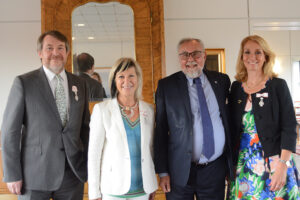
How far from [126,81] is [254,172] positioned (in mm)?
1220

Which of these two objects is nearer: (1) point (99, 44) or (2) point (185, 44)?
(2) point (185, 44)

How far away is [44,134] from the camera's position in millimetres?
1952

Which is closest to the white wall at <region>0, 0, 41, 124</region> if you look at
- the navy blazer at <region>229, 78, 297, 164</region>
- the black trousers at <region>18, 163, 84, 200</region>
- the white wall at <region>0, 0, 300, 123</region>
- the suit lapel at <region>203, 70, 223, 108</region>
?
the white wall at <region>0, 0, 300, 123</region>

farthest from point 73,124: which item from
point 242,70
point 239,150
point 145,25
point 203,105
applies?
point 145,25

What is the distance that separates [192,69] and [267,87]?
24.5 inches

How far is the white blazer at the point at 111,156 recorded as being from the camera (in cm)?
174

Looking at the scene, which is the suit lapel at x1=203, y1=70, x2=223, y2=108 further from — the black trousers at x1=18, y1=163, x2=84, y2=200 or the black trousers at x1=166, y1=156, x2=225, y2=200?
the black trousers at x1=18, y1=163, x2=84, y2=200

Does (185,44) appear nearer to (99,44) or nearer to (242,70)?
(242,70)

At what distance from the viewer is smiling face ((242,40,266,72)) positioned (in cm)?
213

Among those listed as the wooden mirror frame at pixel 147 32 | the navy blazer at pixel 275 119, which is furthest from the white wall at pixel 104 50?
the navy blazer at pixel 275 119

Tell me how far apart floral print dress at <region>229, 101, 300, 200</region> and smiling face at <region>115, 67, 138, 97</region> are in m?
0.96

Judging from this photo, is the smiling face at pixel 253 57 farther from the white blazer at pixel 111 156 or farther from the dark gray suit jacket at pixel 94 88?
A: the dark gray suit jacket at pixel 94 88

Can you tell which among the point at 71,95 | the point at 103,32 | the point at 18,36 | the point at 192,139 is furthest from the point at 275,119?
the point at 18,36

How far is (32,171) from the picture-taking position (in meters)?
1.95
